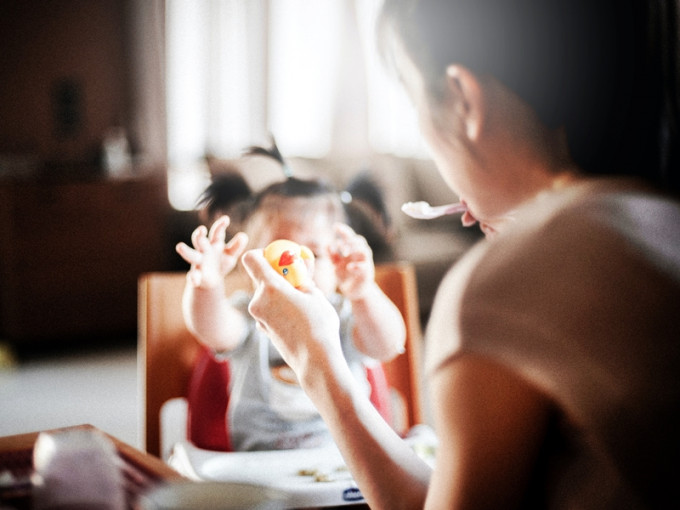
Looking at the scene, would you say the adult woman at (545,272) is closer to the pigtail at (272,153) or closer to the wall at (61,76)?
the pigtail at (272,153)

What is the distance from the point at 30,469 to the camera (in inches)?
30.3

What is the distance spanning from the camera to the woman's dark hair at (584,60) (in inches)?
20.1

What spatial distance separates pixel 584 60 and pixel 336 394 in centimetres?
30

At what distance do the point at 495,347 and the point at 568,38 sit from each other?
21cm

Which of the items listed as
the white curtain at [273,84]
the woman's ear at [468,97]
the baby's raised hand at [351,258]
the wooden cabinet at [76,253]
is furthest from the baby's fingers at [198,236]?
the white curtain at [273,84]

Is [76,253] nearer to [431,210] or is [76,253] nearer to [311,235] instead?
[311,235]

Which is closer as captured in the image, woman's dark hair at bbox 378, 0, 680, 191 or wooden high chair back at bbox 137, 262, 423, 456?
woman's dark hair at bbox 378, 0, 680, 191

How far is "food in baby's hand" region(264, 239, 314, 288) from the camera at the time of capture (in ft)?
2.44

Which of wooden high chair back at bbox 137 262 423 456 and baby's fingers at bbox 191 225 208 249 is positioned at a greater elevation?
baby's fingers at bbox 191 225 208 249

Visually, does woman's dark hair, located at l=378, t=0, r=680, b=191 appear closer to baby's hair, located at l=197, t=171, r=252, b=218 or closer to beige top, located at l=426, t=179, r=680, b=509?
beige top, located at l=426, t=179, r=680, b=509

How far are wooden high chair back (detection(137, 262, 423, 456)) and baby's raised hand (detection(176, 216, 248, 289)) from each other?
272 mm

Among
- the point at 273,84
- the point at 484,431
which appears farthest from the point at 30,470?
the point at 273,84

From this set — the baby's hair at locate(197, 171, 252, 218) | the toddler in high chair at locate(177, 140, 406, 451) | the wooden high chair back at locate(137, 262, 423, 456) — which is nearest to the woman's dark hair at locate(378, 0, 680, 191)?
the toddler in high chair at locate(177, 140, 406, 451)

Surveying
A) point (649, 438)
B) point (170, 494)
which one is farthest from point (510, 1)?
point (170, 494)
